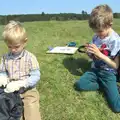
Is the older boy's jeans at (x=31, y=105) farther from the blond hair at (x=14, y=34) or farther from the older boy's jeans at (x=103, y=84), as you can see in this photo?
the older boy's jeans at (x=103, y=84)

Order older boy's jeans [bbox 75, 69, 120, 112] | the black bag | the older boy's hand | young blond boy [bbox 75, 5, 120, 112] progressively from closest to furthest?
the black bag < the older boy's hand < older boy's jeans [bbox 75, 69, 120, 112] < young blond boy [bbox 75, 5, 120, 112]

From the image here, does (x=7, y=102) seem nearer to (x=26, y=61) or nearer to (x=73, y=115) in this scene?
(x=26, y=61)

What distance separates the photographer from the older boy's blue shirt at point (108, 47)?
5.24 metres

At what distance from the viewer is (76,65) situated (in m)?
6.05

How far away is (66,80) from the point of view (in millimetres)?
5492

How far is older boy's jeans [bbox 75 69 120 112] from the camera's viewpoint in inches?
191

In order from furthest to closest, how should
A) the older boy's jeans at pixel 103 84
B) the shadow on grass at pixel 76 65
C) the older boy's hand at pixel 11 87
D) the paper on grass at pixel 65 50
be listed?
the paper on grass at pixel 65 50
the shadow on grass at pixel 76 65
the older boy's jeans at pixel 103 84
the older boy's hand at pixel 11 87

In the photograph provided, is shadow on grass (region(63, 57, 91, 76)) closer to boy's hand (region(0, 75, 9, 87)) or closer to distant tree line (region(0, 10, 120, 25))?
boy's hand (region(0, 75, 9, 87))

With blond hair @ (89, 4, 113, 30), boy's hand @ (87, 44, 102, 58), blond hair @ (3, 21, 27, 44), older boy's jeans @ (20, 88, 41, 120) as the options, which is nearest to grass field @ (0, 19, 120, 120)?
older boy's jeans @ (20, 88, 41, 120)

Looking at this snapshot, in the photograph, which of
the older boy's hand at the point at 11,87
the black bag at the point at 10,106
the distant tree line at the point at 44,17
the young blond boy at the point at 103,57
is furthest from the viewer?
the distant tree line at the point at 44,17

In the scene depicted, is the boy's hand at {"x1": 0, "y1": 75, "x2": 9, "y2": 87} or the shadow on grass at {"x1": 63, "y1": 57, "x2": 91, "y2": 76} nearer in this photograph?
the boy's hand at {"x1": 0, "y1": 75, "x2": 9, "y2": 87}

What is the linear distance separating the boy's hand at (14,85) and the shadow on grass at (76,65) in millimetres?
1535

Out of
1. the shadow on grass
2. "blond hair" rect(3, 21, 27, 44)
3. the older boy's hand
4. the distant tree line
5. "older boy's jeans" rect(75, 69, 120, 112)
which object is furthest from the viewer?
the distant tree line

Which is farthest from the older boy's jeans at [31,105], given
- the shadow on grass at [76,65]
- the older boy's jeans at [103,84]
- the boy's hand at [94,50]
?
the shadow on grass at [76,65]
